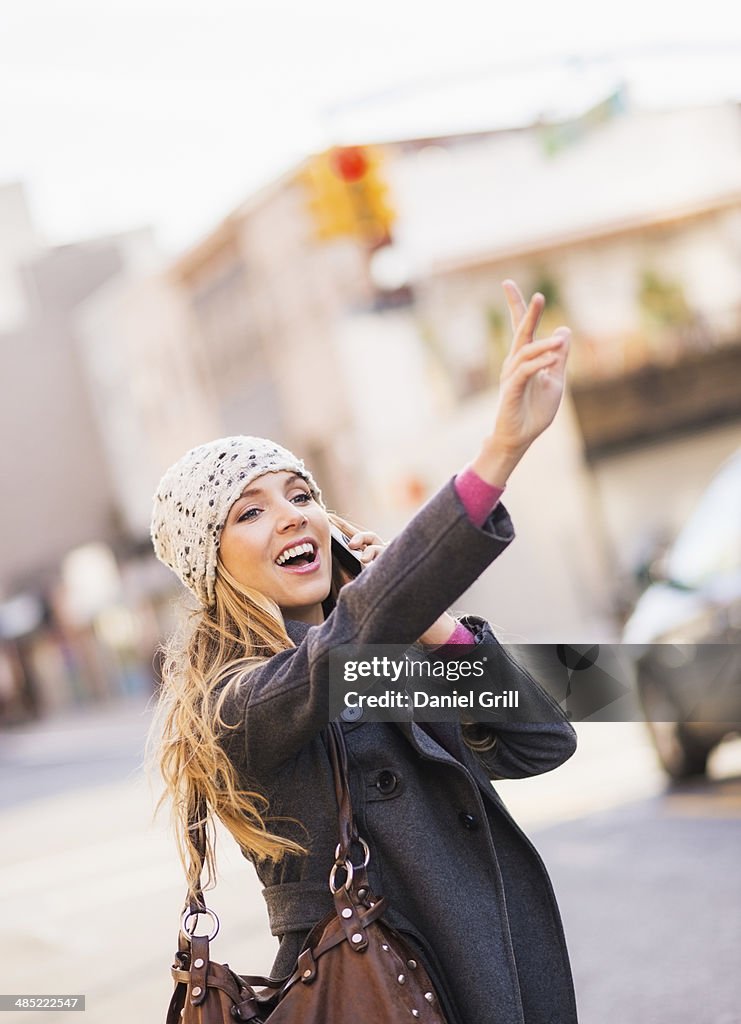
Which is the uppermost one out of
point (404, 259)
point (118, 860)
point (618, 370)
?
point (404, 259)

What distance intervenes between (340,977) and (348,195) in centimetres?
1159

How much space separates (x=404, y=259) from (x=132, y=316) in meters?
15.0

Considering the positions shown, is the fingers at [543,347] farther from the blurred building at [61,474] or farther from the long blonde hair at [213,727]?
the blurred building at [61,474]

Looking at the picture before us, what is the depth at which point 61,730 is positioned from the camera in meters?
40.5

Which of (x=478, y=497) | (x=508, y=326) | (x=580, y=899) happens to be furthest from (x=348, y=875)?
(x=508, y=326)

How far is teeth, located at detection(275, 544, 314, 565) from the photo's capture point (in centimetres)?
229

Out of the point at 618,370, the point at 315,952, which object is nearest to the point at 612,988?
the point at 315,952

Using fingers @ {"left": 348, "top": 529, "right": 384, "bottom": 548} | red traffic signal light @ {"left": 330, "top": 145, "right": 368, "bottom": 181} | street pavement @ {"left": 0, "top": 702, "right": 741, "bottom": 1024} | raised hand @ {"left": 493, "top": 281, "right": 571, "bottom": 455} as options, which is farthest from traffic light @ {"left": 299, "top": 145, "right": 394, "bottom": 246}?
raised hand @ {"left": 493, "top": 281, "right": 571, "bottom": 455}

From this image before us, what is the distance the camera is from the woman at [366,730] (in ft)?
6.16

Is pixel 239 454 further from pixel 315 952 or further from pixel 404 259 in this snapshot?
pixel 404 259

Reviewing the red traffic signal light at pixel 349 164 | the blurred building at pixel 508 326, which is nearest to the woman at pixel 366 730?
the red traffic signal light at pixel 349 164

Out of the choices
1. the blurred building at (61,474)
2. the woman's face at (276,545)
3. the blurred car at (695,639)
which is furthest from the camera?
the blurred building at (61,474)

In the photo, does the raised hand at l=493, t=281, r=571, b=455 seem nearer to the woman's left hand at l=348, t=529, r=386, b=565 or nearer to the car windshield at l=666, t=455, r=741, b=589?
the woman's left hand at l=348, t=529, r=386, b=565

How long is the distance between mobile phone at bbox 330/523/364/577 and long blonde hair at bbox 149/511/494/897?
197 millimetres
